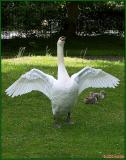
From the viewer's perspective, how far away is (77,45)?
28578 millimetres

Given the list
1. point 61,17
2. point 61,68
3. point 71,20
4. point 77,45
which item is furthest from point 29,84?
point 61,17

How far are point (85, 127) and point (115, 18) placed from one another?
21.1 m

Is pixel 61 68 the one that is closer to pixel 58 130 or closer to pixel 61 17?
pixel 58 130

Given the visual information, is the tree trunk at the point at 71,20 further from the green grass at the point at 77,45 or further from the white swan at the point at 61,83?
the white swan at the point at 61,83

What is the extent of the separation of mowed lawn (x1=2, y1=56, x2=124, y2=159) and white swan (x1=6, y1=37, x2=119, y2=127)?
555 millimetres

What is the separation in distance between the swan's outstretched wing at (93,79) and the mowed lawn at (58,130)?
83 centimetres

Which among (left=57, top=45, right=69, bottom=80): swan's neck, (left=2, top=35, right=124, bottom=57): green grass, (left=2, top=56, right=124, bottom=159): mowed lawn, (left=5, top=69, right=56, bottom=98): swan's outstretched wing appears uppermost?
(left=57, top=45, right=69, bottom=80): swan's neck

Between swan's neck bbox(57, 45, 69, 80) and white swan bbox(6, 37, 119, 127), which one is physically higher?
swan's neck bbox(57, 45, 69, 80)

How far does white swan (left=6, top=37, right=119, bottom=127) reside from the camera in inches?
390

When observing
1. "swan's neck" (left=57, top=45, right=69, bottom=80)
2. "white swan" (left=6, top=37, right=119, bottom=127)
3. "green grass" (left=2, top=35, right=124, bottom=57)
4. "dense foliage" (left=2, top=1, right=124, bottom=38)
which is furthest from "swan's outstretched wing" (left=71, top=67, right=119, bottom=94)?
"dense foliage" (left=2, top=1, right=124, bottom=38)

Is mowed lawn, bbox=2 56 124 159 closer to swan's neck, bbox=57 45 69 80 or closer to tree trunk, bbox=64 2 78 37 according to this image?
swan's neck, bbox=57 45 69 80

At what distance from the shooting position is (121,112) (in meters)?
12.2

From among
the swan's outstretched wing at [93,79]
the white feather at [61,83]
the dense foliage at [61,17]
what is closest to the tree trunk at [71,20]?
the dense foliage at [61,17]

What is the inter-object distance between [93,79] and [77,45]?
706 inches
